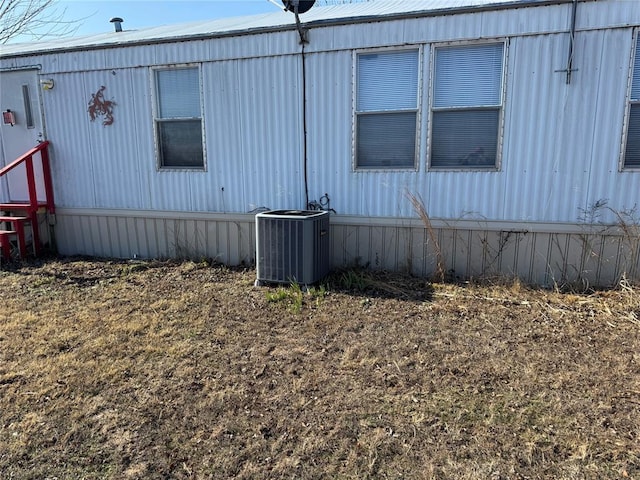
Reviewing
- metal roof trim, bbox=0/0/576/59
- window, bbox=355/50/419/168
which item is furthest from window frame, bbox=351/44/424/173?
metal roof trim, bbox=0/0/576/59

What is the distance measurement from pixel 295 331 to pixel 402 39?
3239mm

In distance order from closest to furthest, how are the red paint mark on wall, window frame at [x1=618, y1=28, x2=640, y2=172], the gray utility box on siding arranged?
window frame at [x1=618, y1=28, x2=640, y2=172] < the gray utility box on siding < the red paint mark on wall

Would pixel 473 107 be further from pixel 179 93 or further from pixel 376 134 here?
pixel 179 93

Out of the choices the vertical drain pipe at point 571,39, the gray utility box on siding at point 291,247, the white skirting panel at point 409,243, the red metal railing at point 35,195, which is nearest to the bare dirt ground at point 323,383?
the gray utility box on siding at point 291,247

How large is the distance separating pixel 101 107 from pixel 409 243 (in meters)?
4.49

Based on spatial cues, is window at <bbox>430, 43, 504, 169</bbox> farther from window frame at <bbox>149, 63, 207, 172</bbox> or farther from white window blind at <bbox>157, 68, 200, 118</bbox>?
white window blind at <bbox>157, 68, 200, 118</bbox>

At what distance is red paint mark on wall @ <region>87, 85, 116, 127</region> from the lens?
585 centimetres

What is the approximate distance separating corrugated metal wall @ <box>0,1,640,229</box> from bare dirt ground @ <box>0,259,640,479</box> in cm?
107

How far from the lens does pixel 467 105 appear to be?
4.58 m

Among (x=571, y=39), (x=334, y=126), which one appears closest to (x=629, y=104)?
(x=571, y=39)

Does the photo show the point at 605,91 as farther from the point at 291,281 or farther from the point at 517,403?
the point at 291,281

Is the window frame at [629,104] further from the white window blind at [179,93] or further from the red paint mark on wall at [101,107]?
the red paint mark on wall at [101,107]

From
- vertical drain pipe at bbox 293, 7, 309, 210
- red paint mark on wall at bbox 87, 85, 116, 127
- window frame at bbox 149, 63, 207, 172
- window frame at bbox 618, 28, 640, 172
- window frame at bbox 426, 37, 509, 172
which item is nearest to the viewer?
window frame at bbox 618, 28, 640, 172

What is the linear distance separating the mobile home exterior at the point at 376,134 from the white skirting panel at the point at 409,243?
0.07ft
